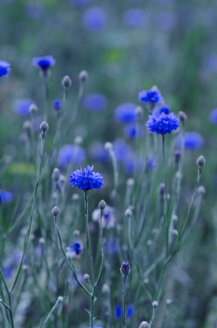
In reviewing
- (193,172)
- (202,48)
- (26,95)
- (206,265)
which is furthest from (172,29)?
(206,265)

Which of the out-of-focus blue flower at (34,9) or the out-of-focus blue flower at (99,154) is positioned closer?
the out-of-focus blue flower at (99,154)

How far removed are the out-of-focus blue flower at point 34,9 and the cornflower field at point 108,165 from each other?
0.04ft

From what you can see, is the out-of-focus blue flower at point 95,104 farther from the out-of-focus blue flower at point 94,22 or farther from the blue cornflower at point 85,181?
the blue cornflower at point 85,181

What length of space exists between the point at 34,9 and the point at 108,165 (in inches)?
82.2

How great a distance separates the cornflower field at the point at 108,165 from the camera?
Answer: 4.14ft

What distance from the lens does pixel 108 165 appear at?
2.57m

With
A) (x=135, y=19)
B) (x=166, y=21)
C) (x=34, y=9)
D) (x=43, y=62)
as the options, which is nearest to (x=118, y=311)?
(x=43, y=62)

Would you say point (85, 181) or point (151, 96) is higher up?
point (151, 96)

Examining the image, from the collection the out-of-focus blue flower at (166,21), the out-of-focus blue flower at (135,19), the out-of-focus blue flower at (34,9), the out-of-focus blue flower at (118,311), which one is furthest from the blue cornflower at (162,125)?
the out-of-focus blue flower at (166,21)

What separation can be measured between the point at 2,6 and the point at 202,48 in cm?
187

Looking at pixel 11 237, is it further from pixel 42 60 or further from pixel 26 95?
pixel 26 95

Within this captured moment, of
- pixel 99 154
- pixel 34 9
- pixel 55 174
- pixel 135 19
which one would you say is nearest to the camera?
pixel 55 174

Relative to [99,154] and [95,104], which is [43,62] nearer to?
[99,154]

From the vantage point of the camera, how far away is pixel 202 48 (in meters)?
3.49
